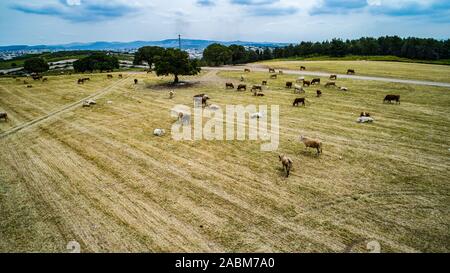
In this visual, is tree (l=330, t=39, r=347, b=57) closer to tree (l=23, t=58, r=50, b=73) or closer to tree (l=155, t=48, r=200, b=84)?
tree (l=155, t=48, r=200, b=84)

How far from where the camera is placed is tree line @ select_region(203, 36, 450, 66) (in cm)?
8704

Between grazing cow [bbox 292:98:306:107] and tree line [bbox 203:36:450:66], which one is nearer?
grazing cow [bbox 292:98:306:107]

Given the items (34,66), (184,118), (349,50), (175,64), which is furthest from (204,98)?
(349,50)

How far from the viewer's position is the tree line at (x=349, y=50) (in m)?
87.0

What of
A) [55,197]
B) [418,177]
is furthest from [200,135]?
[418,177]

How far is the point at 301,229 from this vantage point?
11102 millimetres

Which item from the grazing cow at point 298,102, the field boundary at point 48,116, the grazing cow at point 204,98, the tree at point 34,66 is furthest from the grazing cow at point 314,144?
the tree at point 34,66

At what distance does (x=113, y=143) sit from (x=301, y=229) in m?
15.5

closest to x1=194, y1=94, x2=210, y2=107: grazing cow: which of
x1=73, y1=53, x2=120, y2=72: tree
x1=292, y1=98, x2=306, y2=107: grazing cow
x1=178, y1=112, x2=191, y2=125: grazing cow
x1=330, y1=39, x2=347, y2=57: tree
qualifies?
x1=178, y1=112, x2=191, y2=125: grazing cow

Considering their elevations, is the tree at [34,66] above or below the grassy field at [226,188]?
above

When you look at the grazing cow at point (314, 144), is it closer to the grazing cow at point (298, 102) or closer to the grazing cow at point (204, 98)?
the grazing cow at point (298, 102)

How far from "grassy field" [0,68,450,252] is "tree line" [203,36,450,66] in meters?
63.7

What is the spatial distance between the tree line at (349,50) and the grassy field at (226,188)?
209 feet
